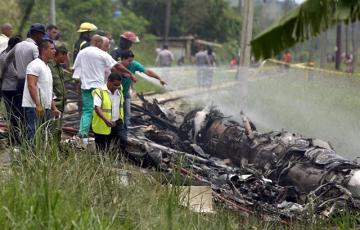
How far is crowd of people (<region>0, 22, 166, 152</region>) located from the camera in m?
11.1

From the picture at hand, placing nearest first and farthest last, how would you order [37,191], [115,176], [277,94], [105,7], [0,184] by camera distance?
[37,191]
[0,184]
[115,176]
[277,94]
[105,7]

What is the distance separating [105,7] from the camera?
53.7m

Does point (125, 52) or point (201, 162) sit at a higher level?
point (125, 52)

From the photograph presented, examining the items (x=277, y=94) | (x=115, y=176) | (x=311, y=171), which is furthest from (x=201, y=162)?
(x=277, y=94)

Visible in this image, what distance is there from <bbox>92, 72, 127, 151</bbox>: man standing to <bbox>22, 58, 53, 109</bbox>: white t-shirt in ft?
2.68

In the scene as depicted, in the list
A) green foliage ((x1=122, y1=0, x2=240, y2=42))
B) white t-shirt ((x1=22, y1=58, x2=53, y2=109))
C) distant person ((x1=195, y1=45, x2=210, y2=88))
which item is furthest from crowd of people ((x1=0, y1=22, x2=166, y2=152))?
green foliage ((x1=122, y1=0, x2=240, y2=42))

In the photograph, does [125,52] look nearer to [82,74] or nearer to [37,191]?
[82,74]

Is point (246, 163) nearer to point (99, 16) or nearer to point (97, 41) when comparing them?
point (97, 41)

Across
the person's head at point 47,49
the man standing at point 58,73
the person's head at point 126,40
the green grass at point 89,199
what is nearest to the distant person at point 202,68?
the person's head at point 126,40

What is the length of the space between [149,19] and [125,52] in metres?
51.6

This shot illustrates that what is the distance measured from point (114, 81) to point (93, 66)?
1350mm

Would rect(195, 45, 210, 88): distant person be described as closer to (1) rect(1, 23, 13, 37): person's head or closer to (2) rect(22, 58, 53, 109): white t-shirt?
(1) rect(1, 23, 13, 37): person's head

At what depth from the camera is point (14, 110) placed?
39.3 ft

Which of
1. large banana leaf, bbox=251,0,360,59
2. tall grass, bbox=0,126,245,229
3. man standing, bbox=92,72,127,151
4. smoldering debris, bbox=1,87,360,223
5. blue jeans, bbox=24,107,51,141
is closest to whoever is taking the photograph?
tall grass, bbox=0,126,245,229
